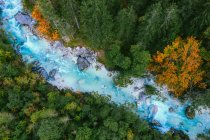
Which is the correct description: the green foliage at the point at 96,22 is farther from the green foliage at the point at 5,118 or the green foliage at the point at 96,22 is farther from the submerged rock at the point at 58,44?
the green foliage at the point at 5,118

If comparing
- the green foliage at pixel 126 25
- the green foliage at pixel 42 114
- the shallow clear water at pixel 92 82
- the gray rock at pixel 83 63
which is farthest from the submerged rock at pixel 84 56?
the green foliage at pixel 42 114

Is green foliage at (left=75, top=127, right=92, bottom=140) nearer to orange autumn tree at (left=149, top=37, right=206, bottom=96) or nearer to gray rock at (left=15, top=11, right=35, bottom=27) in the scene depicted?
orange autumn tree at (left=149, top=37, right=206, bottom=96)

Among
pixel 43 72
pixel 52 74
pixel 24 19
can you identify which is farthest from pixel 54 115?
pixel 24 19

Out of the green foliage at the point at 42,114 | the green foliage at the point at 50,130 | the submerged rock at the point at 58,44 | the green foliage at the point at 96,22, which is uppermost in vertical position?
the submerged rock at the point at 58,44

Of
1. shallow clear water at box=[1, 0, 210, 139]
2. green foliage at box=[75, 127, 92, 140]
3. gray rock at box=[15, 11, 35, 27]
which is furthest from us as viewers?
gray rock at box=[15, 11, 35, 27]

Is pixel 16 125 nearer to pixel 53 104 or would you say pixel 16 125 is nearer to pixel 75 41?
pixel 53 104

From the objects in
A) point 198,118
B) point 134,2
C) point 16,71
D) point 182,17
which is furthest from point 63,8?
point 198,118

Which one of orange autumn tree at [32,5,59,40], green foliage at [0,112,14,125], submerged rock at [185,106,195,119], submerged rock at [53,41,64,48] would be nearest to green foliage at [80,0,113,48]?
orange autumn tree at [32,5,59,40]
